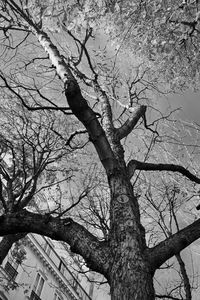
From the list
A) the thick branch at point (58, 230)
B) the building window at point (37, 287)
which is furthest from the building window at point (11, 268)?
the thick branch at point (58, 230)

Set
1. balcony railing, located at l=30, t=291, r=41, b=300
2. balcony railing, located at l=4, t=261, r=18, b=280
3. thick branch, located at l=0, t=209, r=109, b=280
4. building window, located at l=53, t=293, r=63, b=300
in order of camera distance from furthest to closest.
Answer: building window, located at l=53, t=293, r=63, b=300 < balcony railing, located at l=30, t=291, r=41, b=300 < balcony railing, located at l=4, t=261, r=18, b=280 < thick branch, located at l=0, t=209, r=109, b=280

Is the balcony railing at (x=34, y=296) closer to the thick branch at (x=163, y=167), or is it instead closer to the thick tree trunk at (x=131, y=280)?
the thick branch at (x=163, y=167)

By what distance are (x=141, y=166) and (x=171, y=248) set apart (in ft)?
5.59

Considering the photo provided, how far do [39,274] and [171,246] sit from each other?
26884 mm

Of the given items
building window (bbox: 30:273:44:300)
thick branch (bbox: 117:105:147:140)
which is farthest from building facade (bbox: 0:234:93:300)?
thick branch (bbox: 117:105:147:140)

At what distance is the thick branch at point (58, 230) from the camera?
8.08 ft

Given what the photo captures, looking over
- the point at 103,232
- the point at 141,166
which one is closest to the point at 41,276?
the point at 103,232

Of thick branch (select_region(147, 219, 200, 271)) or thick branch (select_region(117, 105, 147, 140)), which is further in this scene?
thick branch (select_region(117, 105, 147, 140))

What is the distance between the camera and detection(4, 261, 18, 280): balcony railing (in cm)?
2077

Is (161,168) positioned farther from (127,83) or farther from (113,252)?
(127,83)

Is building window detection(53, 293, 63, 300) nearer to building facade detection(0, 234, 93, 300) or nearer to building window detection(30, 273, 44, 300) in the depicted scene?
building facade detection(0, 234, 93, 300)

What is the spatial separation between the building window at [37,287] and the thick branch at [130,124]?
23435 mm

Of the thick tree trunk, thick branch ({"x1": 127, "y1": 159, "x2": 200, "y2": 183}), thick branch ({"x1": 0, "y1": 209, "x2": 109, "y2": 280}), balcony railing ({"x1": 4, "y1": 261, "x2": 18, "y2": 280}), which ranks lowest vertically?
the thick tree trunk

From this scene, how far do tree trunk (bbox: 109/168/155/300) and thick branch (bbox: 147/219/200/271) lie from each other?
102 mm
